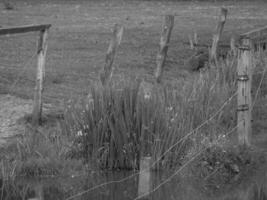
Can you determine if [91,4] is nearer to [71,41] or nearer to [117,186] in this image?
[71,41]

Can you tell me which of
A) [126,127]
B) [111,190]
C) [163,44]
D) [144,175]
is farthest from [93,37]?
[144,175]

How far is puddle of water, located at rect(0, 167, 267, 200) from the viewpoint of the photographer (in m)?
9.89

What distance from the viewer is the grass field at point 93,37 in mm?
16266

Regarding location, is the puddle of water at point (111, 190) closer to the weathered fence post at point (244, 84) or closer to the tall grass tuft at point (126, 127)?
the tall grass tuft at point (126, 127)

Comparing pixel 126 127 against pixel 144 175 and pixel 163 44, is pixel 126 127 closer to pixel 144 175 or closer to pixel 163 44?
pixel 144 175

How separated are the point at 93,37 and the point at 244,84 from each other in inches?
515

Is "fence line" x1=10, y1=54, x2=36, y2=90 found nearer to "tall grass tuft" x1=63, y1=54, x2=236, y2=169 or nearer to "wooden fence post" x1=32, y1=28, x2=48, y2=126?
"wooden fence post" x1=32, y1=28, x2=48, y2=126

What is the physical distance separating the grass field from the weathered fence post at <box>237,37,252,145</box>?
314 cm

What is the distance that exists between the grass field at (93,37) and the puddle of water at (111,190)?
3677 mm

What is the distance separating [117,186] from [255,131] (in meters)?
3.95

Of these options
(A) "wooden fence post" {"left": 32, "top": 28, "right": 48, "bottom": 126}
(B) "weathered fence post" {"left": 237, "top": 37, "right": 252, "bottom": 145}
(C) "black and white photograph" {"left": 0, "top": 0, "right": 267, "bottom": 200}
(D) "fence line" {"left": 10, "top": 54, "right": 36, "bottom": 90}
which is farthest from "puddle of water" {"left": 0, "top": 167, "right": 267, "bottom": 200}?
(D) "fence line" {"left": 10, "top": 54, "right": 36, "bottom": 90}

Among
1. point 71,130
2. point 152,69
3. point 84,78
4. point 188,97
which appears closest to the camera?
point 71,130

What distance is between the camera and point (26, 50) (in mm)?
20234

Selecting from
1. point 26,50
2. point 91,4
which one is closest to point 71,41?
point 26,50
